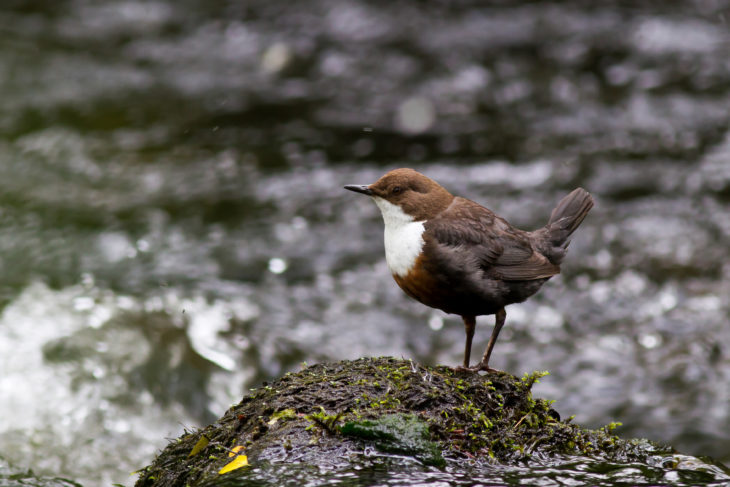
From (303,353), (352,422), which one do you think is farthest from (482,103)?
(352,422)

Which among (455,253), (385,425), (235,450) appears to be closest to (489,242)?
(455,253)

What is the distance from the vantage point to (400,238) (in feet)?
12.9

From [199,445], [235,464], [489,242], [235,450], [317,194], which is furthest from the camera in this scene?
[317,194]

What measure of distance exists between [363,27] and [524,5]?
256 cm

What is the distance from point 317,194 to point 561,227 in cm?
487

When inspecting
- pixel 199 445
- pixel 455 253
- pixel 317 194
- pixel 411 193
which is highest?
pixel 317 194

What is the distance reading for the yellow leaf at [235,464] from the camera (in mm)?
2797

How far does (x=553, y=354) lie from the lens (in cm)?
721

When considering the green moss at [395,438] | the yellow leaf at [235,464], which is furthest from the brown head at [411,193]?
the yellow leaf at [235,464]

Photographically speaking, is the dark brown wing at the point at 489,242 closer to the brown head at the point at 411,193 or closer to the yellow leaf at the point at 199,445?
the brown head at the point at 411,193

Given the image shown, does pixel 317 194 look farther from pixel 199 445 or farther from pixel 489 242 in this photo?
pixel 199 445

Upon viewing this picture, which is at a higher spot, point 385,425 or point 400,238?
point 400,238

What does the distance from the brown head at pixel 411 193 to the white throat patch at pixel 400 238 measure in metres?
0.03

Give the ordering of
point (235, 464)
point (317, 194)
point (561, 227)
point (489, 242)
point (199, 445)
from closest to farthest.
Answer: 1. point (235, 464)
2. point (199, 445)
3. point (489, 242)
4. point (561, 227)
5. point (317, 194)
